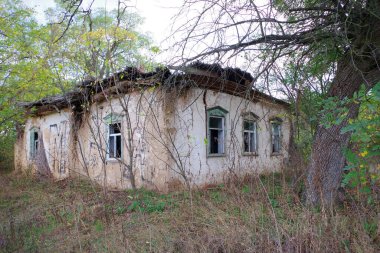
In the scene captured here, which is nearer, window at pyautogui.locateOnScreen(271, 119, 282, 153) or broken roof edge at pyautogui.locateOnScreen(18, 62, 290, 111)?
broken roof edge at pyautogui.locateOnScreen(18, 62, 290, 111)

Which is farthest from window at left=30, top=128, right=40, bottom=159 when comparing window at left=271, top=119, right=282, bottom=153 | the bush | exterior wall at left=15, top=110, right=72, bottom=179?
window at left=271, top=119, right=282, bottom=153

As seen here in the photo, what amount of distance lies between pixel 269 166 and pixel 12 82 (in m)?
9.82

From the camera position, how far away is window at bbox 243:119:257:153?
11.6m

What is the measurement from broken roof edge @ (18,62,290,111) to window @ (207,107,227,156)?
786 millimetres

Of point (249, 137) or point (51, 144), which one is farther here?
point (51, 144)

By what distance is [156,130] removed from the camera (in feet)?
23.3

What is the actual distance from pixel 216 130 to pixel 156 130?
3679mm

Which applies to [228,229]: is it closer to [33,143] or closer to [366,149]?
[366,149]

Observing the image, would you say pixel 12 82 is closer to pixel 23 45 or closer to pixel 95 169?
pixel 23 45

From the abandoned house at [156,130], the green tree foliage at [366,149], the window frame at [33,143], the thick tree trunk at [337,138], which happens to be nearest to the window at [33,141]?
the window frame at [33,143]

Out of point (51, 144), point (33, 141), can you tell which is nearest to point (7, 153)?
point (33, 141)

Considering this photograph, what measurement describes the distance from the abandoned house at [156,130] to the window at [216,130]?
0.03 meters

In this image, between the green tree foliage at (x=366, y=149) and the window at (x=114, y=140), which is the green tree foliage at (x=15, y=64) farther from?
the green tree foliage at (x=366, y=149)

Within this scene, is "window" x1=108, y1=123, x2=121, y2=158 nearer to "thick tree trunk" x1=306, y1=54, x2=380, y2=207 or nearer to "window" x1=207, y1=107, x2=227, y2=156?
"window" x1=207, y1=107, x2=227, y2=156
